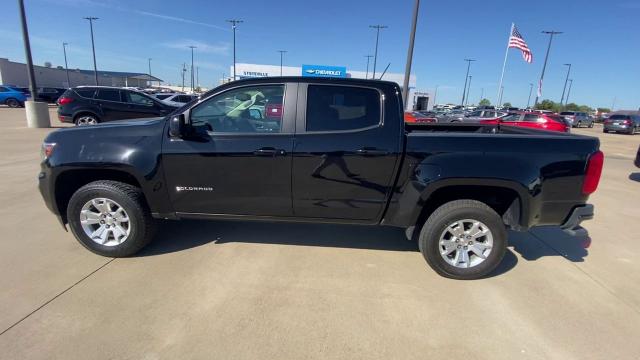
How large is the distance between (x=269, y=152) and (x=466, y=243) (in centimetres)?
203

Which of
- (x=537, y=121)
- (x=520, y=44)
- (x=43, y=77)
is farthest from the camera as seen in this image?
(x=43, y=77)

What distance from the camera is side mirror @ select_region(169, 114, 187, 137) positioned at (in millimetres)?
2932

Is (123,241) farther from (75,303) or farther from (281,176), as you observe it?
(281,176)

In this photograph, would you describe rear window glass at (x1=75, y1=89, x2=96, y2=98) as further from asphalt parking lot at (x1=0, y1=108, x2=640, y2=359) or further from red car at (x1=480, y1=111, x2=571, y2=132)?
red car at (x1=480, y1=111, x2=571, y2=132)

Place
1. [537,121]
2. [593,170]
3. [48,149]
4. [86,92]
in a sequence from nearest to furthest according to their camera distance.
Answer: [593,170]
[48,149]
[86,92]
[537,121]

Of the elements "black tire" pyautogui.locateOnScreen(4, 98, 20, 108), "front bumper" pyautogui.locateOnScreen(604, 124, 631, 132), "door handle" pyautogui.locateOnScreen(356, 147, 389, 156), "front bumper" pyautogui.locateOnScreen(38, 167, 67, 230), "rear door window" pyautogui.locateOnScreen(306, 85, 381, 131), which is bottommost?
"black tire" pyautogui.locateOnScreen(4, 98, 20, 108)

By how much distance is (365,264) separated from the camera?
11.2 ft

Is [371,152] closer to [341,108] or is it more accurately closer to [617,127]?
[341,108]

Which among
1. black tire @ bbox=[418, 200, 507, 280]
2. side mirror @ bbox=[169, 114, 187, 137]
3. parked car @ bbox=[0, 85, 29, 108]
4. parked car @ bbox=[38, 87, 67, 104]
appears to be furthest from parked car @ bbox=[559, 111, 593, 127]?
parked car @ bbox=[0, 85, 29, 108]

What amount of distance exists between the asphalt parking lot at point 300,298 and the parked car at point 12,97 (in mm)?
28502

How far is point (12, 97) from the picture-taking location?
80.8 ft

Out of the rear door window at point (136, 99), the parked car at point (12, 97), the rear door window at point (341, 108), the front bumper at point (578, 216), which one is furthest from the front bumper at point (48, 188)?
the parked car at point (12, 97)

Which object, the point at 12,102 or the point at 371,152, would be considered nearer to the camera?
the point at 371,152

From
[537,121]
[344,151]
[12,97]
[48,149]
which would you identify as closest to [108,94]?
[48,149]
